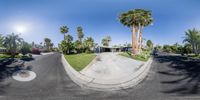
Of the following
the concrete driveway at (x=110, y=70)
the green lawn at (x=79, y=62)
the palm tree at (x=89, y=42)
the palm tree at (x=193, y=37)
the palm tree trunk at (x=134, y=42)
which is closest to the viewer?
the concrete driveway at (x=110, y=70)

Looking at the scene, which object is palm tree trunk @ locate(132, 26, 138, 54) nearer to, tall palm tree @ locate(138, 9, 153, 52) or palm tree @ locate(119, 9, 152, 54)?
palm tree @ locate(119, 9, 152, 54)

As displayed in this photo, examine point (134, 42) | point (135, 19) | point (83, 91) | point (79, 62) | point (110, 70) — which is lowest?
point (83, 91)

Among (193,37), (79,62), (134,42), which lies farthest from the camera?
(193,37)

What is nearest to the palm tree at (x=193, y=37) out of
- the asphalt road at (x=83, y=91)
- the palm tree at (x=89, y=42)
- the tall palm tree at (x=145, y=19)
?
the tall palm tree at (x=145, y=19)

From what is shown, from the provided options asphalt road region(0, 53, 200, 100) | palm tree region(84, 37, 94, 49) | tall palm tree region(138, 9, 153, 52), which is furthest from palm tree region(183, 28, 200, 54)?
asphalt road region(0, 53, 200, 100)

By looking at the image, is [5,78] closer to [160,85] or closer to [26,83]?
[26,83]

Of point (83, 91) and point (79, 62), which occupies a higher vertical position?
point (79, 62)

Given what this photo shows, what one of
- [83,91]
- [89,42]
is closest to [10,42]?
[89,42]

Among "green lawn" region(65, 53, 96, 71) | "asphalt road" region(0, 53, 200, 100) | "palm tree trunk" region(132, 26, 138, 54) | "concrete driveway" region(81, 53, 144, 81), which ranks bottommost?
Answer: "asphalt road" region(0, 53, 200, 100)

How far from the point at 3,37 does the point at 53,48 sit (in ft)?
292

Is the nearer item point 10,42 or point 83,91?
point 83,91

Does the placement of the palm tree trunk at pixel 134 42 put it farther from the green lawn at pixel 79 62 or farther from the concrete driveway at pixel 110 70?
the concrete driveway at pixel 110 70

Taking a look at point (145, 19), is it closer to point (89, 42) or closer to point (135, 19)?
point (135, 19)

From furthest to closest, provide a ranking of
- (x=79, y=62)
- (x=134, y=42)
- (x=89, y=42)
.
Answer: (x=89, y=42) → (x=134, y=42) → (x=79, y=62)
